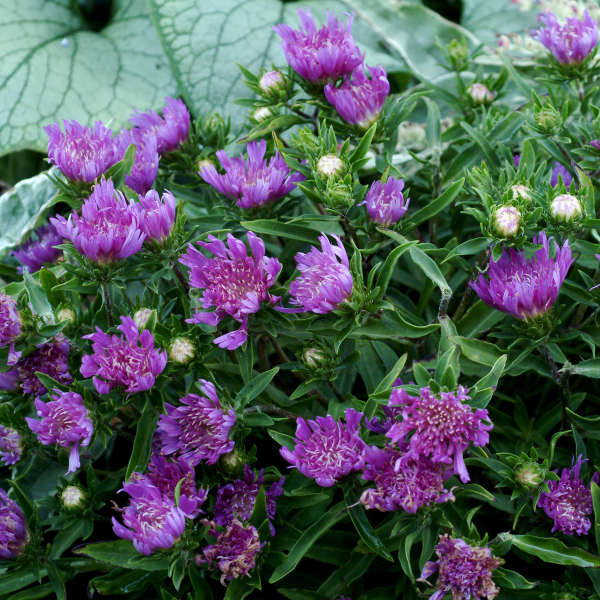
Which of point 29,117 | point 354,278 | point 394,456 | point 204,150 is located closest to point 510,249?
point 354,278

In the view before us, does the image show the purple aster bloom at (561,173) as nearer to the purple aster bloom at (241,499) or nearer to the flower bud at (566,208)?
the flower bud at (566,208)

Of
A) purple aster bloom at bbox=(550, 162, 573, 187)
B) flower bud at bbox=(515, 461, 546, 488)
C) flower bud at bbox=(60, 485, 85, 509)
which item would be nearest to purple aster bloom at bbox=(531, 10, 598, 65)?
purple aster bloom at bbox=(550, 162, 573, 187)

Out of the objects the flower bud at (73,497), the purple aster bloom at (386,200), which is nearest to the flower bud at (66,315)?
the flower bud at (73,497)

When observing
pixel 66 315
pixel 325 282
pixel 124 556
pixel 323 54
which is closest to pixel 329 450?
pixel 325 282

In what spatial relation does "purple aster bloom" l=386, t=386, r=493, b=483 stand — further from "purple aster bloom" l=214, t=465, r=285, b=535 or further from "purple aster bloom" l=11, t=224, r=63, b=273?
"purple aster bloom" l=11, t=224, r=63, b=273

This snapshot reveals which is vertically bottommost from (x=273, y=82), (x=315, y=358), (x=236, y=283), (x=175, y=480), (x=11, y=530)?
(x=11, y=530)

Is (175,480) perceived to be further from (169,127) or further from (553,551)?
(169,127)

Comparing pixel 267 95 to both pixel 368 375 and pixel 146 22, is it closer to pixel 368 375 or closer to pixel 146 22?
pixel 368 375
